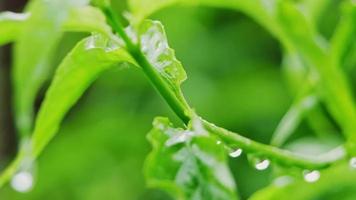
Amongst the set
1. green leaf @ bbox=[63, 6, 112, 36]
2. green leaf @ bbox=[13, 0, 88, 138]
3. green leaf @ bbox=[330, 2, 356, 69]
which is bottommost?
green leaf @ bbox=[330, 2, 356, 69]

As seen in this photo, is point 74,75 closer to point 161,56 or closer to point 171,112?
point 161,56

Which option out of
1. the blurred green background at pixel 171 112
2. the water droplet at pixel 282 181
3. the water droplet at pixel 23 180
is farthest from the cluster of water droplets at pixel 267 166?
the blurred green background at pixel 171 112

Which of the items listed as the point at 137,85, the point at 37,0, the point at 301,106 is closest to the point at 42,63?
the point at 37,0

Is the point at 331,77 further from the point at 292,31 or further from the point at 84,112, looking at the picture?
the point at 84,112

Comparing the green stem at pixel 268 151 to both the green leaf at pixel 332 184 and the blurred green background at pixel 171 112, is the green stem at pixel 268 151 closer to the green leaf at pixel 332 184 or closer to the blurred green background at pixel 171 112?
the green leaf at pixel 332 184

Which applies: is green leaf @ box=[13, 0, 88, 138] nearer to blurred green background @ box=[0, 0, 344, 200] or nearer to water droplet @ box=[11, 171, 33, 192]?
water droplet @ box=[11, 171, 33, 192]

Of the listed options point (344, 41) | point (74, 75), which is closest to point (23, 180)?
point (74, 75)

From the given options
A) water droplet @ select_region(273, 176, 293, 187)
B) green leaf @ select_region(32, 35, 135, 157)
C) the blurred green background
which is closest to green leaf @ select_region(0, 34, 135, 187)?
green leaf @ select_region(32, 35, 135, 157)
